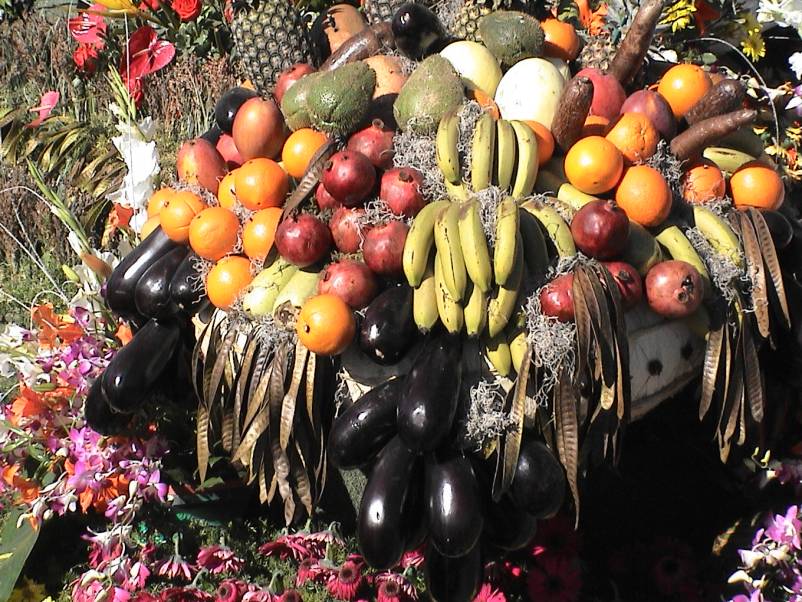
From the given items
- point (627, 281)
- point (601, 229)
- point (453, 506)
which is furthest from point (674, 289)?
point (453, 506)

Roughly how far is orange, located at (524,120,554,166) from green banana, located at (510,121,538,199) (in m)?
0.06

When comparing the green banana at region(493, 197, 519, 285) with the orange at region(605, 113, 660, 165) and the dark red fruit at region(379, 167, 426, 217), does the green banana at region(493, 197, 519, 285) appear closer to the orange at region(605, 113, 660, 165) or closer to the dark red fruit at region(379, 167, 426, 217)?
the dark red fruit at region(379, 167, 426, 217)

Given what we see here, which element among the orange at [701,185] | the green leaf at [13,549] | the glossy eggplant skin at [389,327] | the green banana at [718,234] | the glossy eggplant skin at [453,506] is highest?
the glossy eggplant skin at [389,327]

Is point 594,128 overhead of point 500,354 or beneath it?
Result: overhead

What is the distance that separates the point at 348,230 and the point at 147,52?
293cm

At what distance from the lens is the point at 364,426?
1.91m

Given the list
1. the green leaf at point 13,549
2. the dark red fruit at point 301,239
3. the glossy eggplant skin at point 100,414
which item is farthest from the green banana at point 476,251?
the green leaf at point 13,549

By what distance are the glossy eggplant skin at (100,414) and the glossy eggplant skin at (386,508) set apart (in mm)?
935

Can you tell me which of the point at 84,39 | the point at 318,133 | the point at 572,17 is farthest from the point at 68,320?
the point at 84,39

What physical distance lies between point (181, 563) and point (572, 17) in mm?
2210

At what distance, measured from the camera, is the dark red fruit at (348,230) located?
2.02 metres

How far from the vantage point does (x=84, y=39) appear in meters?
4.92

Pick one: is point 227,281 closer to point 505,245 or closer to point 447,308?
point 447,308

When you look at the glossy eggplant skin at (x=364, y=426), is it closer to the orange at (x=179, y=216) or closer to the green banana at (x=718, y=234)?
the orange at (x=179, y=216)
